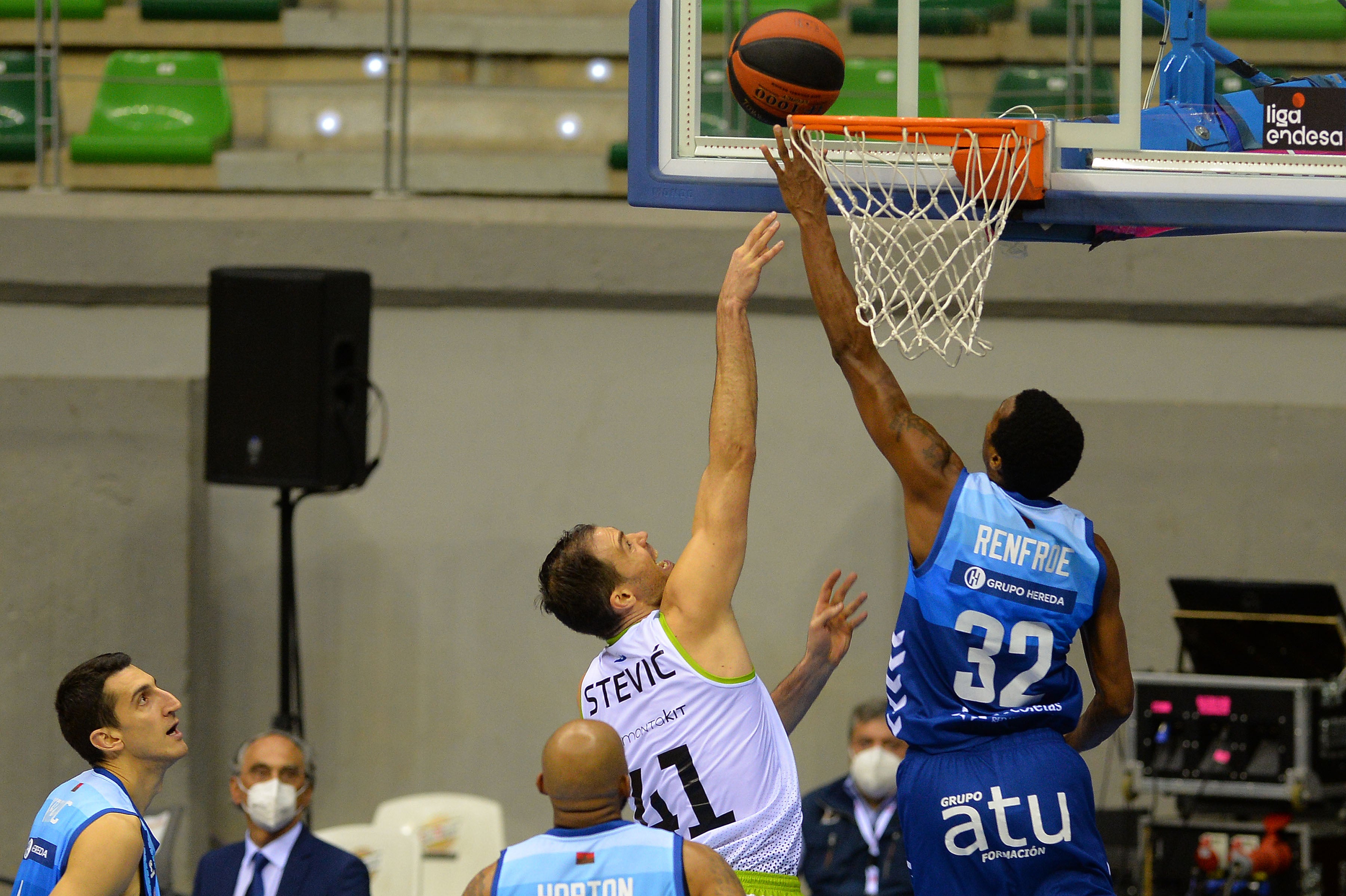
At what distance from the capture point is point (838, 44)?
14.4ft

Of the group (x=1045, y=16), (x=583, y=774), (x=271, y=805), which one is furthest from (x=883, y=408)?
(x=271, y=805)

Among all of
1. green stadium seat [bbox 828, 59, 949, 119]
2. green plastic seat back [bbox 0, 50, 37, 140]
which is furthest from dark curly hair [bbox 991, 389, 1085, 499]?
green plastic seat back [bbox 0, 50, 37, 140]

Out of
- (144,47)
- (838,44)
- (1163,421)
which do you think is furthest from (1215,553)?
(144,47)

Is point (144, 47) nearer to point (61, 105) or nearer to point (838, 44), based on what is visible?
point (61, 105)

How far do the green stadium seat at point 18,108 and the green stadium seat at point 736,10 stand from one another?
5.18 m

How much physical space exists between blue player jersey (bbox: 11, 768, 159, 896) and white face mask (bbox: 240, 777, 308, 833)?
6.99 feet

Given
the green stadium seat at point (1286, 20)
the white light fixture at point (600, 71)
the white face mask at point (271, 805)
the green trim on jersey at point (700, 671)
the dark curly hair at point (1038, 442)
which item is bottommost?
the white face mask at point (271, 805)

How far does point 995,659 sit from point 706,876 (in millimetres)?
949

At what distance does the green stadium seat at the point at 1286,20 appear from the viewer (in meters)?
6.05

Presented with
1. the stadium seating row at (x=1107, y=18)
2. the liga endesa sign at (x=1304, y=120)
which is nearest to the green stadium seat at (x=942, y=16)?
the stadium seating row at (x=1107, y=18)

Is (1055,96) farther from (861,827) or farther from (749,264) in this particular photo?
(861,827)

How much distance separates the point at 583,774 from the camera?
311 centimetres

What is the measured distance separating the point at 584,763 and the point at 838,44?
2.31 m

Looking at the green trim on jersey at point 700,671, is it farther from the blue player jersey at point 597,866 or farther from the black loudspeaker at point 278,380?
the black loudspeaker at point 278,380
